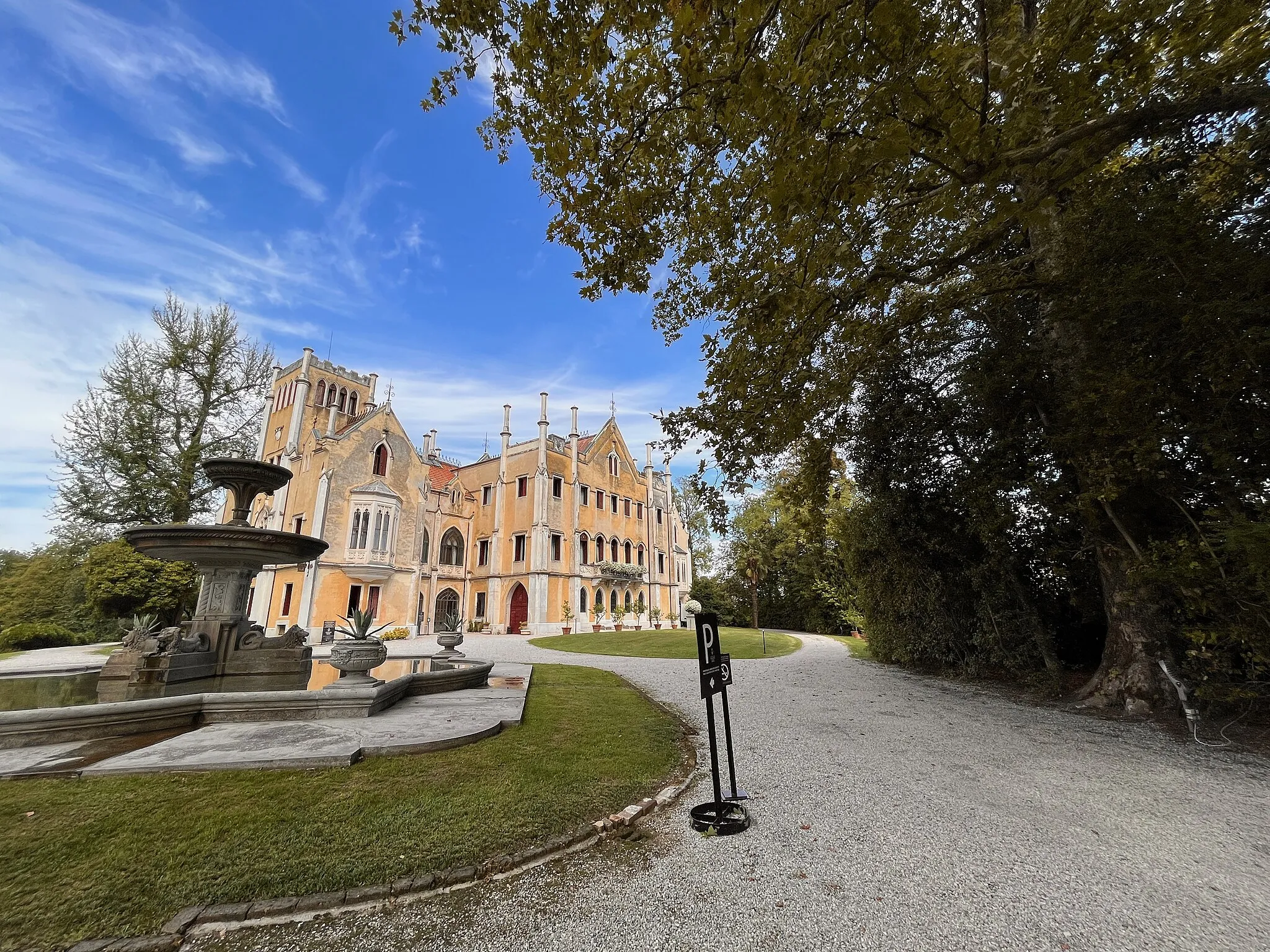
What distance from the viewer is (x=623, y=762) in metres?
5.03

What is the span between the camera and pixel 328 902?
8.81 feet

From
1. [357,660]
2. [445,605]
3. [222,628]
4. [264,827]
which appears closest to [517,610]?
[445,605]

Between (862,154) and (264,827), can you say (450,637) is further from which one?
(862,154)

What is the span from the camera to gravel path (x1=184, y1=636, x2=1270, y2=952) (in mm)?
2521

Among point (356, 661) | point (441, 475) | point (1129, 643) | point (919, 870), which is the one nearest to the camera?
point (919, 870)

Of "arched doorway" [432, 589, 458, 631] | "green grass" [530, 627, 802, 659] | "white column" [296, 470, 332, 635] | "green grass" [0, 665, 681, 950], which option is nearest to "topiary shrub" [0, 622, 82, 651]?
"white column" [296, 470, 332, 635]

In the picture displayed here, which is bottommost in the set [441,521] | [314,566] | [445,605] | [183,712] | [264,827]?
[264,827]

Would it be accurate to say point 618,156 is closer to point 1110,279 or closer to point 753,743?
A: point 1110,279

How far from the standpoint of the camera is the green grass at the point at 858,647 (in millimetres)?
14954

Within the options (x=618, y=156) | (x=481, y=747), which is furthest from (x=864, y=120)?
(x=481, y=747)

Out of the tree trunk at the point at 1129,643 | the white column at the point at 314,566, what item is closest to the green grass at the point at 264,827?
the tree trunk at the point at 1129,643

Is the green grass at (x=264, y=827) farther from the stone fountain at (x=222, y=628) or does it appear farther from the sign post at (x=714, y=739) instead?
the stone fountain at (x=222, y=628)

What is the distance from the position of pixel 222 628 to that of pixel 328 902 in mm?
6665

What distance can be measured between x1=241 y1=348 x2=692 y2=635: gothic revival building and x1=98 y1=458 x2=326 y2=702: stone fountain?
673 inches
